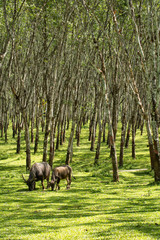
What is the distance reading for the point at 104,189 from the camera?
17.2 m

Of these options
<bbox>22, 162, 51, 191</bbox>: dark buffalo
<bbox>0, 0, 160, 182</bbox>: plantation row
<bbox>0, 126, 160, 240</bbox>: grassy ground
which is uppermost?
<bbox>0, 0, 160, 182</bbox>: plantation row

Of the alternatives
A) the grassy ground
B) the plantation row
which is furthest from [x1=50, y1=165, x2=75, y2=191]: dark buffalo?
the plantation row

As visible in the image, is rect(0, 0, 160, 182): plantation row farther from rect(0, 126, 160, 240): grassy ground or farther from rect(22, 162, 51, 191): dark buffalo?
rect(0, 126, 160, 240): grassy ground

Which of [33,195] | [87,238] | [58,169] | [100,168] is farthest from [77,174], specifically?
[87,238]

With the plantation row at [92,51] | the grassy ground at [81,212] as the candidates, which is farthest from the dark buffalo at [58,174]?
the plantation row at [92,51]

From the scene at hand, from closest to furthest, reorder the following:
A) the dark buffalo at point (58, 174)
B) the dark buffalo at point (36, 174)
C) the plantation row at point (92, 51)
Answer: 1. the plantation row at point (92, 51)
2. the dark buffalo at point (58, 174)
3. the dark buffalo at point (36, 174)

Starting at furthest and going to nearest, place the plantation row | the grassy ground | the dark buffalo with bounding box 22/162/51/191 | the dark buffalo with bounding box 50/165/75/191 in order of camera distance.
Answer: the dark buffalo with bounding box 22/162/51/191
the dark buffalo with bounding box 50/165/75/191
the plantation row
the grassy ground

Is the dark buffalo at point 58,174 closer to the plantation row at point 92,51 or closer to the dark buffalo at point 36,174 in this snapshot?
the dark buffalo at point 36,174

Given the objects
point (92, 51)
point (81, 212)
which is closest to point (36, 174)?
point (81, 212)

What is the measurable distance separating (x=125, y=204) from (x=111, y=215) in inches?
82.7

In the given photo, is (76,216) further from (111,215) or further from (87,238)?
(87,238)

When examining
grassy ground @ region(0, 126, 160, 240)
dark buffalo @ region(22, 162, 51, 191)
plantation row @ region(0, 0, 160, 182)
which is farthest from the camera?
dark buffalo @ region(22, 162, 51, 191)

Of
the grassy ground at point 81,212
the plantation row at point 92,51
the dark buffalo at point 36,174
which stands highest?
the plantation row at point 92,51

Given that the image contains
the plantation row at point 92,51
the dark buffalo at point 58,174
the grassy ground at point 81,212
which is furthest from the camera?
the dark buffalo at point 58,174
